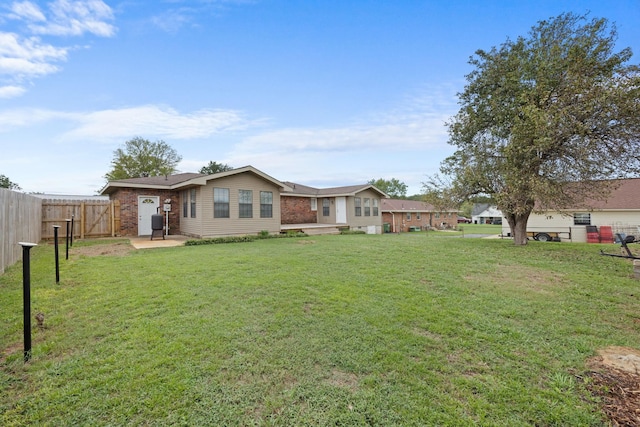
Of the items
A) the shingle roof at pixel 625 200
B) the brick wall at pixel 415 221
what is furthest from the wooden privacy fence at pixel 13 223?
the shingle roof at pixel 625 200

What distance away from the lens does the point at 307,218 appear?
20.6m

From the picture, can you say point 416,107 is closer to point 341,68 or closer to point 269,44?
point 341,68

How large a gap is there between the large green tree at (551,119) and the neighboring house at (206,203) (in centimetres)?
872

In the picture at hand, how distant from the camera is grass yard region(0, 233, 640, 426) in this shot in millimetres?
2062

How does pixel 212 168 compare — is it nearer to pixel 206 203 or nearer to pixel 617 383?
pixel 206 203

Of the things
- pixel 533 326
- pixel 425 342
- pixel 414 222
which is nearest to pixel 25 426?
pixel 425 342

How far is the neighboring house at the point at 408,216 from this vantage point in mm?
29531

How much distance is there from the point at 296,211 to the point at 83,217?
11.4 meters

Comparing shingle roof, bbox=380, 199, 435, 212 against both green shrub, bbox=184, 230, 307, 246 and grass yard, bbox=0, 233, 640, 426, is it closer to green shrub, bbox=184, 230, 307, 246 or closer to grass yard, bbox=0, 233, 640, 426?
green shrub, bbox=184, 230, 307, 246

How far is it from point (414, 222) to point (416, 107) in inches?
820

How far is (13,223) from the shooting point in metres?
6.67

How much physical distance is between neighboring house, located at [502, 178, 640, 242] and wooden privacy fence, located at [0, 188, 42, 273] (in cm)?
2248

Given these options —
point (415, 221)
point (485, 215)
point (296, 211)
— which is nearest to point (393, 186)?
point (485, 215)

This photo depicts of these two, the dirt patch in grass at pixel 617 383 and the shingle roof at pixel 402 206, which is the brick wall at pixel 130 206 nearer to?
the dirt patch in grass at pixel 617 383
